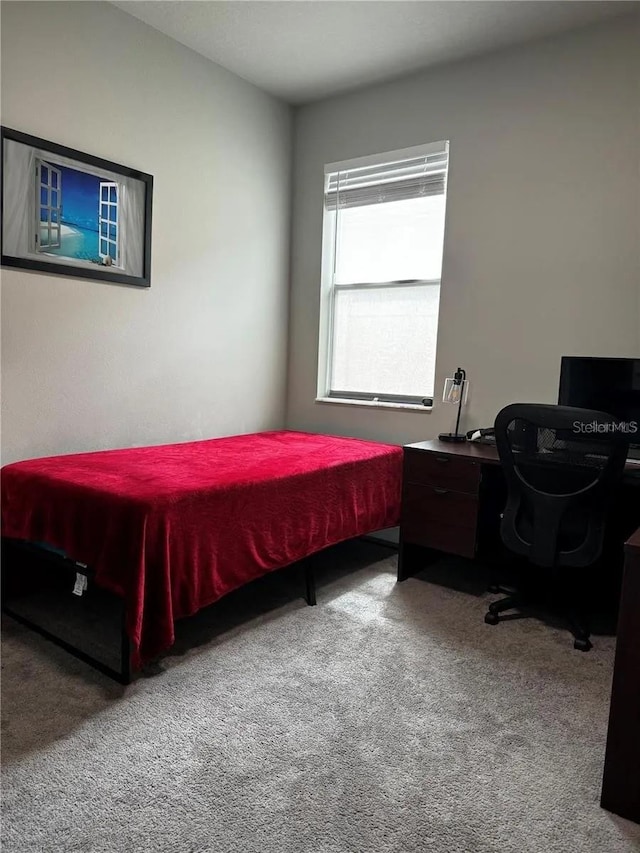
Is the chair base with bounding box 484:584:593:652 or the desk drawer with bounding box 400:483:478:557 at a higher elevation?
the desk drawer with bounding box 400:483:478:557

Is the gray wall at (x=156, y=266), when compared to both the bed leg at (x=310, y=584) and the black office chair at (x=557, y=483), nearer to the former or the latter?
the bed leg at (x=310, y=584)

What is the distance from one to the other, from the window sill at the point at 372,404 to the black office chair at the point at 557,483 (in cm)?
109

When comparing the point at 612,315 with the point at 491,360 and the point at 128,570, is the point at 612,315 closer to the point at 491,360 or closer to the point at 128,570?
the point at 491,360

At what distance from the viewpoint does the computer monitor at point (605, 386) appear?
2648mm

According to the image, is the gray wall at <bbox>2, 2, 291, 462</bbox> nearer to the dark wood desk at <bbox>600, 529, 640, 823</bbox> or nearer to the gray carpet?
the gray carpet

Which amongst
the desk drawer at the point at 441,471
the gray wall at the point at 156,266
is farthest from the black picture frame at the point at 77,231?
the desk drawer at the point at 441,471

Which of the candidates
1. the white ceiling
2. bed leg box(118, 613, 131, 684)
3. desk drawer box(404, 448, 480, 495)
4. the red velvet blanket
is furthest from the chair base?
the white ceiling

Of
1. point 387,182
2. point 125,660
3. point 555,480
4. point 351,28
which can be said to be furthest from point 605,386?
point 125,660

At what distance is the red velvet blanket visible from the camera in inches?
78.0

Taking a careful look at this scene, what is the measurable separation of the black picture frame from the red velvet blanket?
0.87 metres

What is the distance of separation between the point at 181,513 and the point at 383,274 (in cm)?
227

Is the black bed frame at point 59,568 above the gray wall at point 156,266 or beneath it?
beneath

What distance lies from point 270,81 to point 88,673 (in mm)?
3374

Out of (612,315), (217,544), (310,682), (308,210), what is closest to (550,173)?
(612,315)
